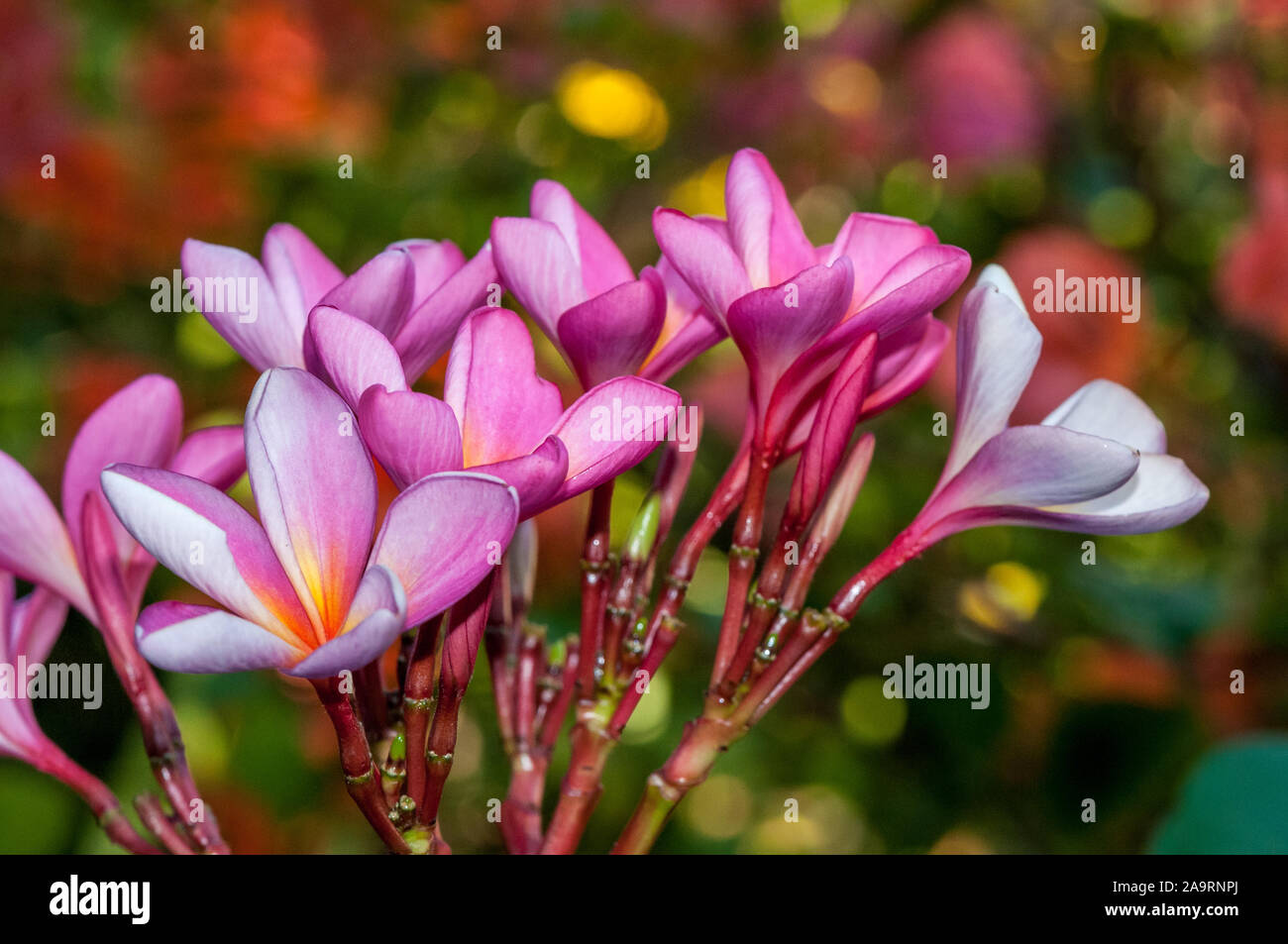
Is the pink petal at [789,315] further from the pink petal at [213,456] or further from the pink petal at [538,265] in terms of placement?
the pink petal at [213,456]

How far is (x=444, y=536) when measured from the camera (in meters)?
0.32

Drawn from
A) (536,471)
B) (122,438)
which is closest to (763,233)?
(536,471)

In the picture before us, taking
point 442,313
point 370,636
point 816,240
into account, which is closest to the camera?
point 370,636

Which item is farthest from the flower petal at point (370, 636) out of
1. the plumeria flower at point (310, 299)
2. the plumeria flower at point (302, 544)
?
the plumeria flower at point (310, 299)

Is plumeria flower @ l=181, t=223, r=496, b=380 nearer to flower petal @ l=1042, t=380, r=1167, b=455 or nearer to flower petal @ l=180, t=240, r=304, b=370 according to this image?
flower petal @ l=180, t=240, r=304, b=370

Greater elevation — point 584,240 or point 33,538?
point 584,240

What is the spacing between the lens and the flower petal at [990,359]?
0.39 metres

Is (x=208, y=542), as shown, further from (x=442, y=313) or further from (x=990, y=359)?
(x=990, y=359)

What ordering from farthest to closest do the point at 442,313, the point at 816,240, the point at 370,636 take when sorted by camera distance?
the point at 816,240
the point at 442,313
the point at 370,636

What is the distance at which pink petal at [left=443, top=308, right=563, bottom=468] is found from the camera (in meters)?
0.35

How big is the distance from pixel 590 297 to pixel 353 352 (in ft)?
0.32

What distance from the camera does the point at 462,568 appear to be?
320 mm
